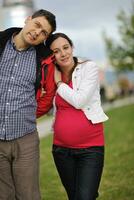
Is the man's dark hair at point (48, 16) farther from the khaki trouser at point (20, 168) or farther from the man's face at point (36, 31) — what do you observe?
the khaki trouser at point (20, 168)

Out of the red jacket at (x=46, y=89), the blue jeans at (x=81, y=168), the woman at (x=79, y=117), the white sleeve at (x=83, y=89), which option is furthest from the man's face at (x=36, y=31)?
the blue jeans at (x=81, y=168)

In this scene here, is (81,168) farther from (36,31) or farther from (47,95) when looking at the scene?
(36,31)

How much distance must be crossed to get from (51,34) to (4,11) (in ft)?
14.7

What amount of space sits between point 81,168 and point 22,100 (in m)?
0.92

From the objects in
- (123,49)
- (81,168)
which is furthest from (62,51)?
(123,49)

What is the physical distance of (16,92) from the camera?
159 inches

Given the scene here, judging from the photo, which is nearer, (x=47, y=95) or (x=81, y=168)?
(x=47, y=95)

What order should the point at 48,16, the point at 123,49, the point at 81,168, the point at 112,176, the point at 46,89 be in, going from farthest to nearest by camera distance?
the point at 123,49, the point at 112,176, the point at 81,168, the point at 46,89, the point at 48,16

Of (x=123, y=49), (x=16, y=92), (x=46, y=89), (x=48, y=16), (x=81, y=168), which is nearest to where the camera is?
(x=16, y=92)

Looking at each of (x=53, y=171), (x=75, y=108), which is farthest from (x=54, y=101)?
(x=53, y=171)

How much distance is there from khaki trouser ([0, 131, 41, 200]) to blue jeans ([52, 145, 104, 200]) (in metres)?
0.43

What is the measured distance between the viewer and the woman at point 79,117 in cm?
447

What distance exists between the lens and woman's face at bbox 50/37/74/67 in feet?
14.6

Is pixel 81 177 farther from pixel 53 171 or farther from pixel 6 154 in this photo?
pixel 53 171
